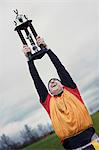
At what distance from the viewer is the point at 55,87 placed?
7.82ft

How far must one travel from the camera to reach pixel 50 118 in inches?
94.0

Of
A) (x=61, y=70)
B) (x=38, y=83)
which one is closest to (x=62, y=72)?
(x=61, y=70)

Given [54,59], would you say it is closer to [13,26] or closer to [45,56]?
A: [45,56]

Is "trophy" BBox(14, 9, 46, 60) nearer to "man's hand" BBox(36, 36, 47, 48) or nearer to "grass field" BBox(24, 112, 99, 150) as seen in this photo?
"man's hand" BBox(36, 36, 47, 48)

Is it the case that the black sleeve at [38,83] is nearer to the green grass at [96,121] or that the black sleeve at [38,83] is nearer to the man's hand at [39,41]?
the man's hand at [39,41]

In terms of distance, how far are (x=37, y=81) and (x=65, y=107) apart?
16 cm

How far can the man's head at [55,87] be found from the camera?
2387 mm

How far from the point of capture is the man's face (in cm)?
239

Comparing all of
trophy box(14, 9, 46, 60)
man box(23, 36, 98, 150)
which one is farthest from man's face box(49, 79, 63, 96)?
trophy box(14, 9, 46, 60)

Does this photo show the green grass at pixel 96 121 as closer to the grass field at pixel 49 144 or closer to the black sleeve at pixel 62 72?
the grass field at pixel 49 144

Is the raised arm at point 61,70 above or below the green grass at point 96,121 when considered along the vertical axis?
above

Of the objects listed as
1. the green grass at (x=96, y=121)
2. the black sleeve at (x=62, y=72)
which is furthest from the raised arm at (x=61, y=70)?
the green grass at (x=96, y=121)

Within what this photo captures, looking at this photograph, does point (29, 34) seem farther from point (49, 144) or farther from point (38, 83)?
point (49, 144)

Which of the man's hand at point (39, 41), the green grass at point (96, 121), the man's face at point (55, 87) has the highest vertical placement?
the man's hand at point (39, 41)
